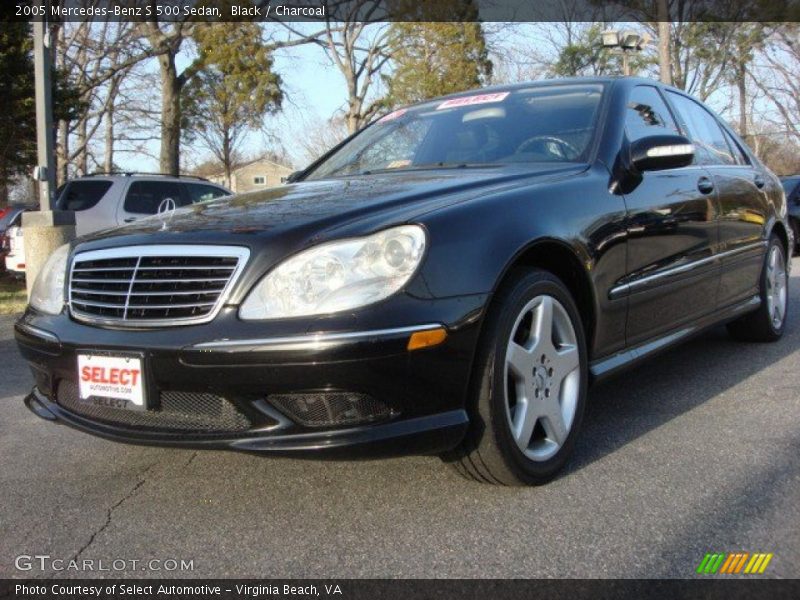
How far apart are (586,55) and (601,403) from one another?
3420 cm

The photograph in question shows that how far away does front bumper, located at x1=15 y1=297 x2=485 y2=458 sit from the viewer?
7.16 feet

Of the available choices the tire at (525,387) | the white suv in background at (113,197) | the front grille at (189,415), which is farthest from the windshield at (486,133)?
the white suv in background at (113,197)

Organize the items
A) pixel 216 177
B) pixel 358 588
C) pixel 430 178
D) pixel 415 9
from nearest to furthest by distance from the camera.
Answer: pixel 358 588 → pixel 430 178 → pixel 415 9 → pixel 216 177

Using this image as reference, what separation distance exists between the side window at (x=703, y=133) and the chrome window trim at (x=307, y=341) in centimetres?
259

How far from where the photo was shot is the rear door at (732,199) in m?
4.16

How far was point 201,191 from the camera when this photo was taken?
39.5 ft

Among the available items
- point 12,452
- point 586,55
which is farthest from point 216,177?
point 12,452

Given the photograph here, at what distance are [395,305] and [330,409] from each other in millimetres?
371

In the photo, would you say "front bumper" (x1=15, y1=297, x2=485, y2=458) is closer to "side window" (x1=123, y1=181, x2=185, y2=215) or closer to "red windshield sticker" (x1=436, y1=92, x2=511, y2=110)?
"red windshield sticker" (x1=436, y1=92, x2=511, y2=110)

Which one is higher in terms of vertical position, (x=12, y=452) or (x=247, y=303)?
(x=247, y=303)

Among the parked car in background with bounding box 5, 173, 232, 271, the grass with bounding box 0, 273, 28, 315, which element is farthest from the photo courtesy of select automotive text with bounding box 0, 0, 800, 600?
the parked car in background with bounding box 5, 173, 232, 271

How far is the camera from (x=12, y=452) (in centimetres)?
336

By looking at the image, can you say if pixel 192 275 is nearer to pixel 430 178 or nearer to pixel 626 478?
pixel 430 178

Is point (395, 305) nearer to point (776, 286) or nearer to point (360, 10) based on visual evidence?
point (776, 286)
